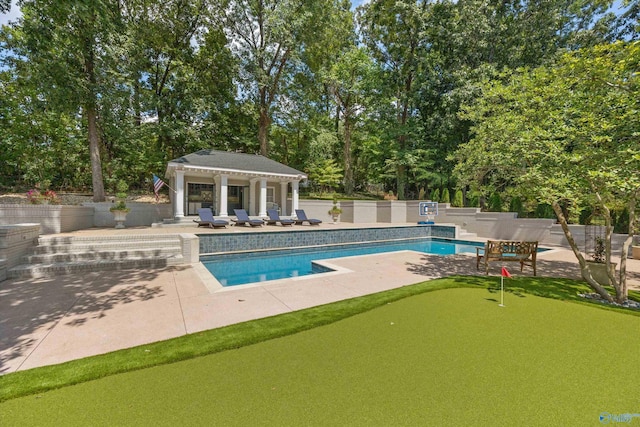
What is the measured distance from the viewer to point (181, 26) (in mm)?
21250

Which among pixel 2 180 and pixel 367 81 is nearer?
pixel 2 180

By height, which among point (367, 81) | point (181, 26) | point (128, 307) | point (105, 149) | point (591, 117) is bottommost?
point (128, 307)

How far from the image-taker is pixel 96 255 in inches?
310

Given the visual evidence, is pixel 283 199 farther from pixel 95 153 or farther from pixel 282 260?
pixel 95 153

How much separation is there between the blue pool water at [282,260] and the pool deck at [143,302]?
110 centimetres

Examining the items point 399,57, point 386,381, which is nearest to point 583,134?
point 386,381

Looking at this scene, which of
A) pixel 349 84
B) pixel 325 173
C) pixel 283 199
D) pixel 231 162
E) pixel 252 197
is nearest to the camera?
pixel 231 162

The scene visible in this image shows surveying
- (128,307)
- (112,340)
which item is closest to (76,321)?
(128,307)

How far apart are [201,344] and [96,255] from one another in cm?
655

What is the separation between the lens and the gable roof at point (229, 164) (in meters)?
15.9

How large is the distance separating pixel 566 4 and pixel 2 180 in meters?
43.5

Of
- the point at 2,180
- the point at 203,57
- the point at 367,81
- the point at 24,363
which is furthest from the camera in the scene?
the point at 367,81

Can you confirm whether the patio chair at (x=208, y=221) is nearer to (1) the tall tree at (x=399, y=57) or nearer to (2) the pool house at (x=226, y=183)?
(2) the pool house at (x=226, y=183)

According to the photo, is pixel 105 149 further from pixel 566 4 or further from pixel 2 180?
pixel 566 4
